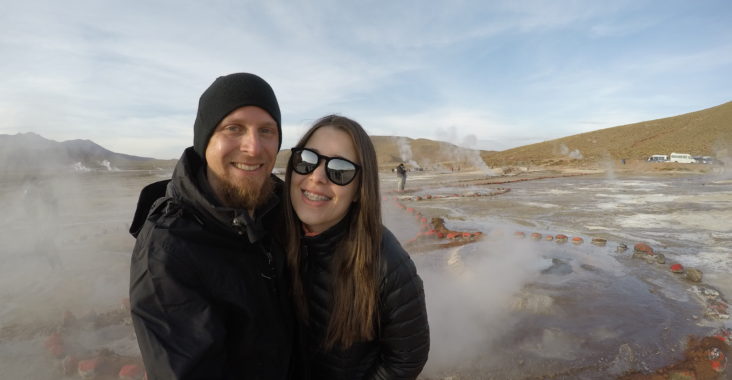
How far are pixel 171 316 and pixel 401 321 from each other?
1.04m

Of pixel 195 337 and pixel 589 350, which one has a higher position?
pixel 195 337

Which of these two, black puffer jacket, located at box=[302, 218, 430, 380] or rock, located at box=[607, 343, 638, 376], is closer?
black puffer jacket, located at box=[302, 218, 430, 380]

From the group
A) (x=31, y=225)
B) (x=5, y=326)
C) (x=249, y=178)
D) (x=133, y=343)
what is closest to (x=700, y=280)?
(x=249, y=178)

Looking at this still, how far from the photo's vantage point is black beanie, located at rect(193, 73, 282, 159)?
1.74m

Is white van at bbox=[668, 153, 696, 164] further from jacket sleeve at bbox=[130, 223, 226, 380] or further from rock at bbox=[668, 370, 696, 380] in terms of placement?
jacket sleeve at bbox=[130, 223, 226, 380]

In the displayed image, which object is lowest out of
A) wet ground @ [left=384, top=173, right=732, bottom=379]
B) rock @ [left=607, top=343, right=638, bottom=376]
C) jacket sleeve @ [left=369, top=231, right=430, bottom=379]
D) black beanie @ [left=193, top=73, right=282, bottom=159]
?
rock @ [left=607, top=343, right=638, bottom=376]

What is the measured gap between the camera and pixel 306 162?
6.15 ft

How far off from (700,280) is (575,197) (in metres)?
12.6

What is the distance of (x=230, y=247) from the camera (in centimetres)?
151

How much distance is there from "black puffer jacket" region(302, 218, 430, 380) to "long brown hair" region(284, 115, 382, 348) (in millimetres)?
41

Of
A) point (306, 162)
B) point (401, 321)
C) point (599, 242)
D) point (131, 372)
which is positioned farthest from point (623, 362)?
point (599, 242)

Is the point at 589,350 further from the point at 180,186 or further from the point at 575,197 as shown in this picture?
the point at 575,197

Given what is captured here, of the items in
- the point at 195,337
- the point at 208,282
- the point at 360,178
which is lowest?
the point at 195,337

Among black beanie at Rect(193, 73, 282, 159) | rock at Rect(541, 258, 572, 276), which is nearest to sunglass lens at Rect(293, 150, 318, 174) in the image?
black beanie at Rect(193, 73, 282, 159)
